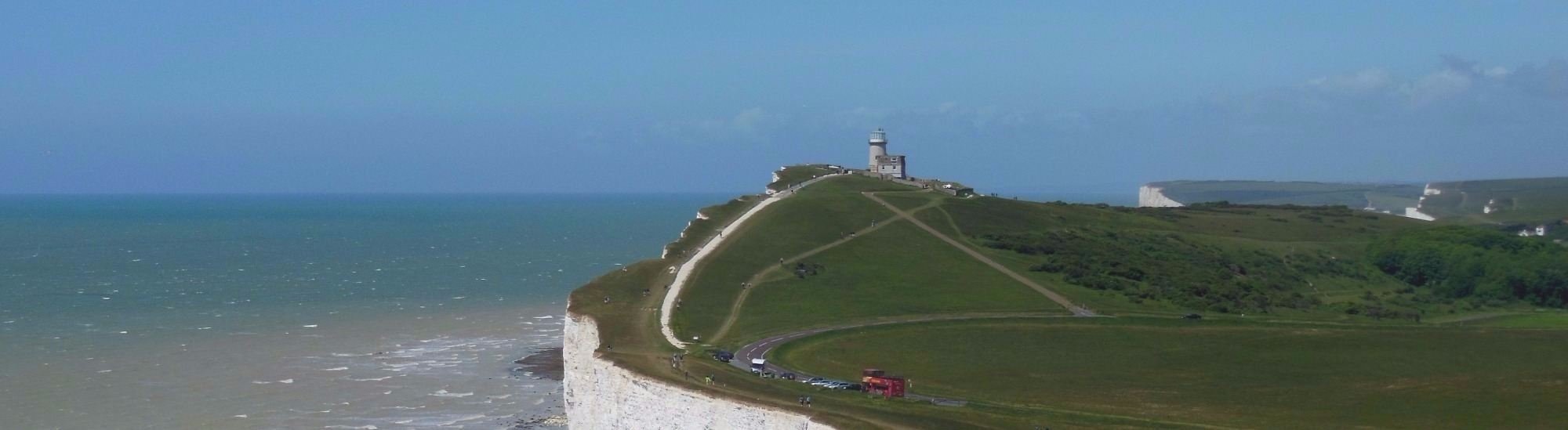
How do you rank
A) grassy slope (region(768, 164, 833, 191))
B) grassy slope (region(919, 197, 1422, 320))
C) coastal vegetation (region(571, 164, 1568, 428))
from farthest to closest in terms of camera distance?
grassy slope (region(768, 164, 833, 191)) → grassy slope (region(919, 197, 1422, 320)) → coastal vegetation (region(571, 164, 1568, 428))

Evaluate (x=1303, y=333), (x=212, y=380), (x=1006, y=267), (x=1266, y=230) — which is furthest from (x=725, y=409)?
(x=1266, y=230)

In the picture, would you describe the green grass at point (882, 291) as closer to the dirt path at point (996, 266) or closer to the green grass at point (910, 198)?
the dirt path at point (996, 266)

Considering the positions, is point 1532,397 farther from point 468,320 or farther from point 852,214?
point 468,320

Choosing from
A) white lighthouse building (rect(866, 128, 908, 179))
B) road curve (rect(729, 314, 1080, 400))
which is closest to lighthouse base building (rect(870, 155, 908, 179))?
white lighthouse building (rect(866, 128, 908, 179))

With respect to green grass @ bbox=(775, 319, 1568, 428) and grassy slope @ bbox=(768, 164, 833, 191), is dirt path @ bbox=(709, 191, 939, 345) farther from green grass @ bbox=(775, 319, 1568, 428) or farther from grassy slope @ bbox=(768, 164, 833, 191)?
grassy slope @ bbox=(768, 164, 833, 191)

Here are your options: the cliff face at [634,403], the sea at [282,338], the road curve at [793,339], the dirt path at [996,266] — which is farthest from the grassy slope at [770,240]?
the sea at [282,338]
